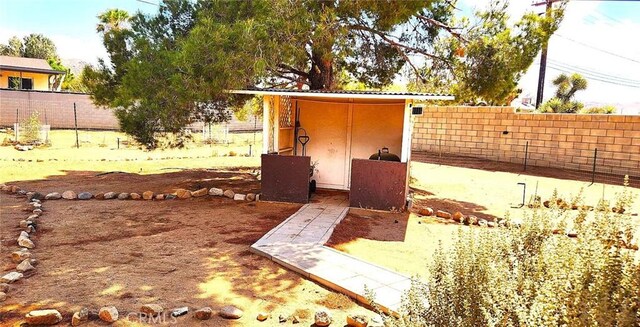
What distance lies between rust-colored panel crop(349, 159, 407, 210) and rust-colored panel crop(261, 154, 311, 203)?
87 cm

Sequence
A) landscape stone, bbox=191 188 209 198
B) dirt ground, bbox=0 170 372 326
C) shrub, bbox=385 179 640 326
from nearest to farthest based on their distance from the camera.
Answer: shrub, bbox=385 179 640 326 < dirt ground, bbox=0 170 372 326 < landscape stone, bbox=191 188 209 198

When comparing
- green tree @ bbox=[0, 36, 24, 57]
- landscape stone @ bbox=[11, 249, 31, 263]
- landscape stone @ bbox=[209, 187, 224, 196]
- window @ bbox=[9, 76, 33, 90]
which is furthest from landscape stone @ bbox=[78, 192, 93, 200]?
green tree @ bbox=[0, 36, 24, 57]

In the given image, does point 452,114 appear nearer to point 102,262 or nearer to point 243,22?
point 243,22

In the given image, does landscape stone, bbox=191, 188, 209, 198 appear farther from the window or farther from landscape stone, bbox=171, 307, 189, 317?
the window

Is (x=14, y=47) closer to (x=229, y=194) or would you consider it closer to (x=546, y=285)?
(x=229, y=194)

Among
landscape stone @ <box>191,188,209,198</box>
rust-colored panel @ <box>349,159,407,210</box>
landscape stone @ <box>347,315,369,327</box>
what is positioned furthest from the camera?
landscape stone @ <box>191,188,209,198</box>

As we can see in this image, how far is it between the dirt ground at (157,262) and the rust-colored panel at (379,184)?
1235 millimetres

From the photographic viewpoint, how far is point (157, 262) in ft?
14.2

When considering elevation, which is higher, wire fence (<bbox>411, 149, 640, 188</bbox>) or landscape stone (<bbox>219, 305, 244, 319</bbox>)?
wire fence (<bbox>411, 149, 640, 188</bbox>)

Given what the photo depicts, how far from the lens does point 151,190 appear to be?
321 inches

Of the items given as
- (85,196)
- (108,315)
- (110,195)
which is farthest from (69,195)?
(108,315)

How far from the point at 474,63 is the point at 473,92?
0.65m

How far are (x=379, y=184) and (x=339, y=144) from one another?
1.87 metres

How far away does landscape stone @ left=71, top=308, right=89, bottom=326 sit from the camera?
2.96 m
